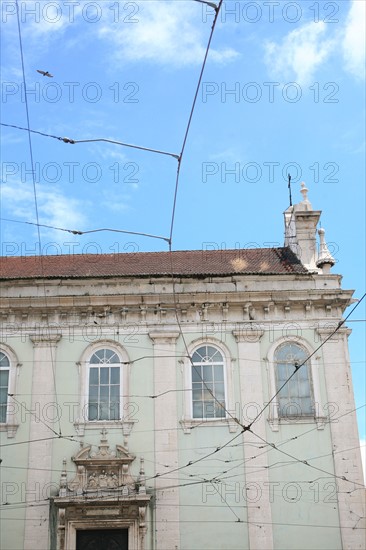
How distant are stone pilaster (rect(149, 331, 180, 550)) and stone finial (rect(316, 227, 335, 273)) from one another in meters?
4.80

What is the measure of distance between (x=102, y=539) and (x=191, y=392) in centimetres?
438

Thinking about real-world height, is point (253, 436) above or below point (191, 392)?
below

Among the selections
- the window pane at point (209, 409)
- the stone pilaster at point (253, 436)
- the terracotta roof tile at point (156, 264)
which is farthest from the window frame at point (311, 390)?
the terracotta roof tile at point (156, 264)

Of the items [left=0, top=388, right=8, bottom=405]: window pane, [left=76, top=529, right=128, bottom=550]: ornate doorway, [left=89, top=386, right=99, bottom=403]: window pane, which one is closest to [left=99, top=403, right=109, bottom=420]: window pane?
[left=89, top=386, right=99, bottom=403]: window pane

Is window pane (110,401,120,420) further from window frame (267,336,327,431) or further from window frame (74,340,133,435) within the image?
window frame (267,336,327,431)

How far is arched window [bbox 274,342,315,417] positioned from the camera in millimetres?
20828

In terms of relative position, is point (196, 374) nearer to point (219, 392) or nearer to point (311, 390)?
point (219, 392)

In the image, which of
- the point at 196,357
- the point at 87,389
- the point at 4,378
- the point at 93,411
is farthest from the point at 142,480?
the point at 4,378

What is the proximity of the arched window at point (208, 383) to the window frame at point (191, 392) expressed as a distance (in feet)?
0.27

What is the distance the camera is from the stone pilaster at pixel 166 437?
1944 cm

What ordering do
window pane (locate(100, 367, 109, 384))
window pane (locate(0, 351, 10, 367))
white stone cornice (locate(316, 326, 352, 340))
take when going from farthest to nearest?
white stone cornice (locate(316, 326, 352, 340))
window pane (locate(0, 351, 10, 367))
window pane (locate(100, 367, 109, 384))

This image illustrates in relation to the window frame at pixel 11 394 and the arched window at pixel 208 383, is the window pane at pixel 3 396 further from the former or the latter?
the arched window at pixel 208 383

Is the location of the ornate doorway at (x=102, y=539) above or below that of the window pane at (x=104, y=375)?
below

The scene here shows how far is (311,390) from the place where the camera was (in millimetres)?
21031
